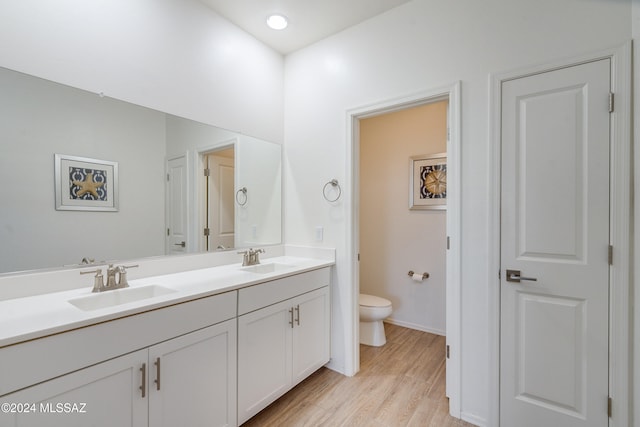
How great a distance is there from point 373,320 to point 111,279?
7.02ft

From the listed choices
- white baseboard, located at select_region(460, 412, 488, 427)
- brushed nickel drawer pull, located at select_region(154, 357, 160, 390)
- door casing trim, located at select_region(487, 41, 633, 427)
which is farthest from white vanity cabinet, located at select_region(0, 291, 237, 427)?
door casing trim, located at select_region(487, 41, 633, 427)

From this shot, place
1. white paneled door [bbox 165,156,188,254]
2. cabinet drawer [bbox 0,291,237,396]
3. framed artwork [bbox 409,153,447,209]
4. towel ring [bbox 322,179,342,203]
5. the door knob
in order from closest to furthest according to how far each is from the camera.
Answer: cabinet drawer [bbox 0,291,237,396]
the door knob
white paneled door [bbox 165,156,188,254]
towel ring [bbox 322,179,342,203]
framed artwork [bbox 409,153,447,209]

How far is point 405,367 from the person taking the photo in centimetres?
242

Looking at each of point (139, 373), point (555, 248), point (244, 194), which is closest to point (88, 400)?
point (139, 373)

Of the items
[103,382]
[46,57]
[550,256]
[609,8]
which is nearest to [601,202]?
[550,256]

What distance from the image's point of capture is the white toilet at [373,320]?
2.76 metres

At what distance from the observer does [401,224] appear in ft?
10.8

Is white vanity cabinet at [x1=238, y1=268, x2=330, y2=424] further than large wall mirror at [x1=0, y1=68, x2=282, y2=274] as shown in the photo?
Yes

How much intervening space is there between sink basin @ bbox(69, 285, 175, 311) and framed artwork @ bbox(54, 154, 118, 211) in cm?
Answer: 49

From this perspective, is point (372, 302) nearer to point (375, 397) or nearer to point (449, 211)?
point (375, 397)

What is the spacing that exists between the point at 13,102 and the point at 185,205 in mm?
939

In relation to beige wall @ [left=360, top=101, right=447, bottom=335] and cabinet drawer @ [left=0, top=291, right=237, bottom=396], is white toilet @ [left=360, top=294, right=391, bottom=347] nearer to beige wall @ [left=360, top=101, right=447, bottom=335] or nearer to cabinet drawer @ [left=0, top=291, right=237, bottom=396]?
beige wall @ [left=360, top=101, right=447, bottom=335]

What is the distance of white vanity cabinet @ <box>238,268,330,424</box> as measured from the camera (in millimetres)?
1658

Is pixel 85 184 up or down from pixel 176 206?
up
